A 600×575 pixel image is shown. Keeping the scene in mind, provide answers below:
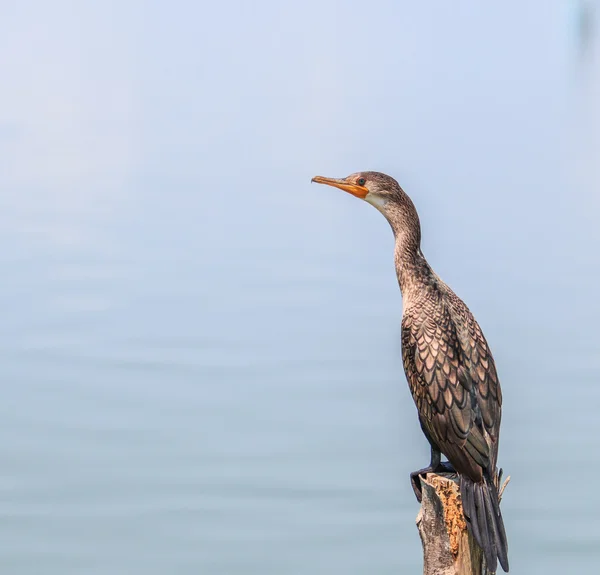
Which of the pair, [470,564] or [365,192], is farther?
[365,192]

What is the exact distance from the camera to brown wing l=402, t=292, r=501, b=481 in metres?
3.98

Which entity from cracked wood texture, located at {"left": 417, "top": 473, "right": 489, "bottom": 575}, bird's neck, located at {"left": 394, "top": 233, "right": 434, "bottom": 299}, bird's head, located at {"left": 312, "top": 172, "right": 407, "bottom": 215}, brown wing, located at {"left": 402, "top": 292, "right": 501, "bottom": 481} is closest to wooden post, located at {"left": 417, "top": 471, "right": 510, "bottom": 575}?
cracked wood texture, located at {"left": 417, "top": 473, "right": 489, "bottom": 575}

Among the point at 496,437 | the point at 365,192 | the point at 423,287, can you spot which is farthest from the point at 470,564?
the point at 365,192

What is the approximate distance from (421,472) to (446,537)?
41 centimetres

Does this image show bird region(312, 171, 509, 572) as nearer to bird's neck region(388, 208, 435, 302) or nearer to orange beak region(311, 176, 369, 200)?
bird's neck region(388, 208, 435, 302)

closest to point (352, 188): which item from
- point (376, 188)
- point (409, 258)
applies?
point (376, 188)

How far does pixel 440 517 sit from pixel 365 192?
1.51 metres

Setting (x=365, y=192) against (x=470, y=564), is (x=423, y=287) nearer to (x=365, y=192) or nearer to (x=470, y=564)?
(x=365, y=192)

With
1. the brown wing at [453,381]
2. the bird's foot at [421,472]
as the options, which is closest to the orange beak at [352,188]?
the brown wing at [453,381]

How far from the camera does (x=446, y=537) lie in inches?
151

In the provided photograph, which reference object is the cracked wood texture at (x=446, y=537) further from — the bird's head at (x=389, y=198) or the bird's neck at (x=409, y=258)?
the bird's head at (x=389, y=198)

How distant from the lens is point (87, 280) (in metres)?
14.8

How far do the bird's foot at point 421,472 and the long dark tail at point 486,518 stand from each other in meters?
0.31

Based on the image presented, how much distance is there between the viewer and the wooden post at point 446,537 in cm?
381
